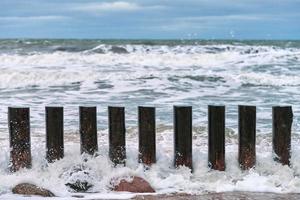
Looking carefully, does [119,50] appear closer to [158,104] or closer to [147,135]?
[158,104]

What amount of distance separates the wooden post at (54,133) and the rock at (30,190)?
536 mm

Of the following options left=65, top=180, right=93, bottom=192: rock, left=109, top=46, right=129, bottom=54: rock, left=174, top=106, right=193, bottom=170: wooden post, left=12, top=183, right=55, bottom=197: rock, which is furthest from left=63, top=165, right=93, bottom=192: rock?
left=109, top=46, right=129, bottom=54: rock

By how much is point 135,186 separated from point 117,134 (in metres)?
0.60

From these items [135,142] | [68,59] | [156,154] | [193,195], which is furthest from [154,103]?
[68,59]

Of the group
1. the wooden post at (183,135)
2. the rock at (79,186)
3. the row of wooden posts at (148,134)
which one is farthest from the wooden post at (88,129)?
the wooden post at (183,135)

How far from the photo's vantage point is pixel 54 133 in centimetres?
550

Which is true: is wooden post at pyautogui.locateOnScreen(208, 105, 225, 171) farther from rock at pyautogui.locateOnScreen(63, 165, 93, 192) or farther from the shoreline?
rock at pyautogui.locateOnScreen(63, 165, 93, 192)

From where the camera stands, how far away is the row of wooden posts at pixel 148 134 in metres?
5.44

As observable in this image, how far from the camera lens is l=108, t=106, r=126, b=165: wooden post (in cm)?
543

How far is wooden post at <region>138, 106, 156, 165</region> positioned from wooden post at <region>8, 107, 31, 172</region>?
1.16 m

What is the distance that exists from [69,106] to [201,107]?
2866 millimetres

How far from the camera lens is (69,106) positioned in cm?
1152

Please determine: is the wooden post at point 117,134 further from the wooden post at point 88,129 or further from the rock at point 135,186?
the rock at point 135,186

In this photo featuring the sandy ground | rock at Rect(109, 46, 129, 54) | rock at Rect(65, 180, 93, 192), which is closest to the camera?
the sandy ground
